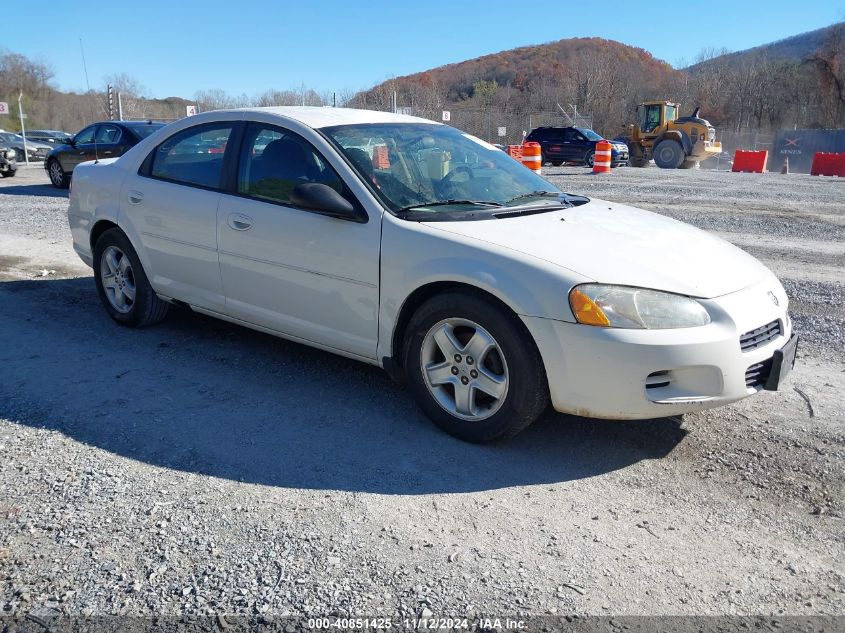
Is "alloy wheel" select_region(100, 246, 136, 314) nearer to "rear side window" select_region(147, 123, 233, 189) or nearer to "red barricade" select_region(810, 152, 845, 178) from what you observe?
"rear side window" select_region(147, 123, 233, 189)

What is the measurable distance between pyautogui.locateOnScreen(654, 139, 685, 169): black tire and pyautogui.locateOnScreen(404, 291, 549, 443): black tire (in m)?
29.6

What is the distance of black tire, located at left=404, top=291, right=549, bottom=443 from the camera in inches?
135

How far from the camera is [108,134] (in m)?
15.1

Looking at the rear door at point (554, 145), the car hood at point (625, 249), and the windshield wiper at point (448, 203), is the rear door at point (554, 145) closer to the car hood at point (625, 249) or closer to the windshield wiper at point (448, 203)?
the car hood at point (625, 249)

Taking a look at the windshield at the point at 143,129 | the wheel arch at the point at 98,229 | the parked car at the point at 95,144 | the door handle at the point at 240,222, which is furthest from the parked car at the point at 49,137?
the door handle at the point at 240,222

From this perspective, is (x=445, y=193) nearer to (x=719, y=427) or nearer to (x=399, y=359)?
(x=399, y=359)

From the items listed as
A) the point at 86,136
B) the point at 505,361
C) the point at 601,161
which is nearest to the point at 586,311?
the point at 505,361

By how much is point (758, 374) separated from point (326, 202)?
7.68 feet

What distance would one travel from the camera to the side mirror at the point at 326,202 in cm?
395

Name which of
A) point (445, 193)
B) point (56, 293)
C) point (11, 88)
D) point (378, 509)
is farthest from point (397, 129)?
point (11, 88)

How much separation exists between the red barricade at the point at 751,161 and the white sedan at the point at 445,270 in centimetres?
3039

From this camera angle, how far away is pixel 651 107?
3164 cm

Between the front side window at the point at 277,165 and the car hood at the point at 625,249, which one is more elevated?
the front side window at the point at 277,165

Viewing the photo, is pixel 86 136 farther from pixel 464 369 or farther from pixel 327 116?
pixel 464 369
